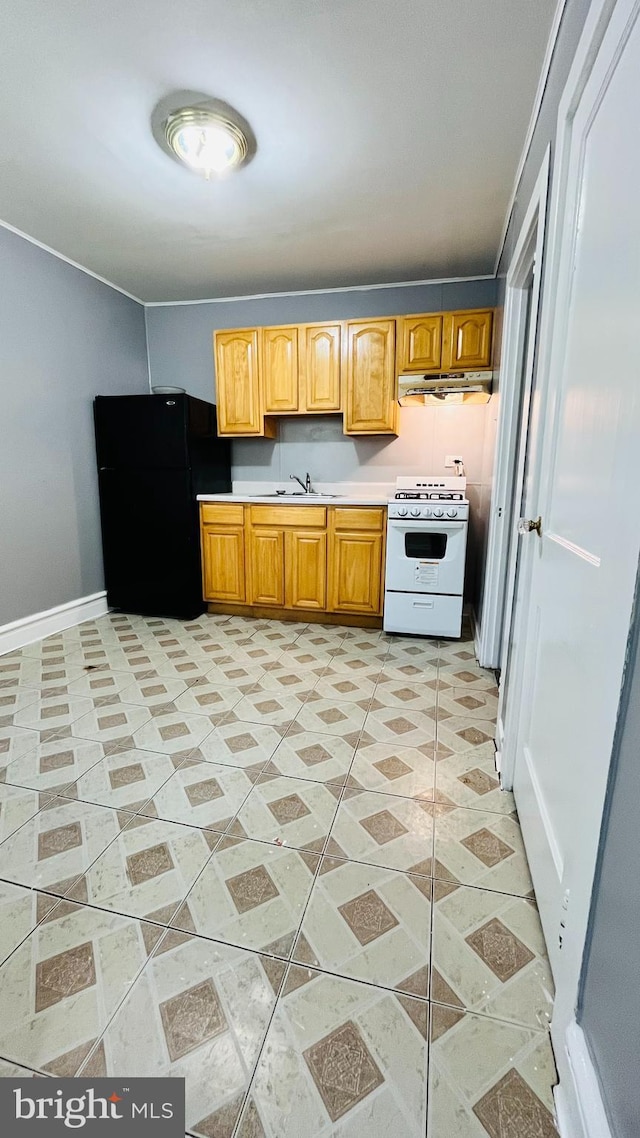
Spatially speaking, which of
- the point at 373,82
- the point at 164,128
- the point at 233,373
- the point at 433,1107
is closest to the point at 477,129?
the point at 373,82

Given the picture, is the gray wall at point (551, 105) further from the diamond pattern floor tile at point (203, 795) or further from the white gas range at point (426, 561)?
the diamond pattern floor tile at point (203, 795)

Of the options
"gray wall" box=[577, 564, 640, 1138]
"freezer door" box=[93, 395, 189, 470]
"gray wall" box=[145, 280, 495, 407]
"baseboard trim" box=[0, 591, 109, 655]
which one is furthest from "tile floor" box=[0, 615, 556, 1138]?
"gray wall" box=[145, 280, 495, 407]

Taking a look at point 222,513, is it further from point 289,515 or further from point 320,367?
point 320,367

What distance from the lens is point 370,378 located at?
325 centimetres

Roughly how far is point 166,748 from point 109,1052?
1.04 meters

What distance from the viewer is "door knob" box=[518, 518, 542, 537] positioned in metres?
1.30

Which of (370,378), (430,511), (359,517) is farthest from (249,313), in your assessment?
(430,511)

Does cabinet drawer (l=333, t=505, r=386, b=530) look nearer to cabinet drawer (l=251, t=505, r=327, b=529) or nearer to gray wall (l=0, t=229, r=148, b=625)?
cabinet drawer (l=251, t=505, r=327, b=529)

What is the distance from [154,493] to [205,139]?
2.09 metres

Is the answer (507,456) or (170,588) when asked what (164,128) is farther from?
(170,588)

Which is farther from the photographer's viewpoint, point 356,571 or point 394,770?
point 356,571

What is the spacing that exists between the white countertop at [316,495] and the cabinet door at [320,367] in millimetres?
663

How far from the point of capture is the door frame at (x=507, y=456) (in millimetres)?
1835

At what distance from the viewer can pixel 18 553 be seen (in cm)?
289
